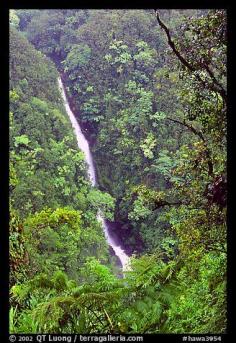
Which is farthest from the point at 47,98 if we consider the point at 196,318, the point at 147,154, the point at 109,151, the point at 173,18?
the point at 196,318

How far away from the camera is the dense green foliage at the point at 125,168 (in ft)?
8.14

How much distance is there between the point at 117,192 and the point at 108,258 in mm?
380

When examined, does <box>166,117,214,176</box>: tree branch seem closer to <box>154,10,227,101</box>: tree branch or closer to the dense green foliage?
the dense green foliage

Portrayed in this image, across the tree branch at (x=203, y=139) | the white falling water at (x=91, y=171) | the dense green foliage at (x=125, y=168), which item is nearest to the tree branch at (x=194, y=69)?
the dense green foliage at (x=125, y=168)

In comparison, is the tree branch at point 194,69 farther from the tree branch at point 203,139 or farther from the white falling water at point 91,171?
the white falling water at point 91,171

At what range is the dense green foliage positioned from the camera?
2.48 meters

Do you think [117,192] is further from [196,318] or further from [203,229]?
[196,318]

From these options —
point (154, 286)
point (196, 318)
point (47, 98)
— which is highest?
point (47, 98)

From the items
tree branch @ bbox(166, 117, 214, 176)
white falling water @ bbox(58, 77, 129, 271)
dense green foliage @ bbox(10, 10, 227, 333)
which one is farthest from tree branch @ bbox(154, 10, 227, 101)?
white falling water @ bbox(58, 77, 129, 271)

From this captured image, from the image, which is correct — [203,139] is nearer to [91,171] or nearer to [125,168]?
[125,168]

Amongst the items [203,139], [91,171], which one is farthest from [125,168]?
[203,139]

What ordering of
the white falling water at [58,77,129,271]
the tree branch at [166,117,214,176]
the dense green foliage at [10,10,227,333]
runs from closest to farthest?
the dense green foliage at [10,10,227,333] < the tree branch at [166,117,214,176] < the white falling water at [58,77,129,271]

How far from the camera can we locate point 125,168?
9.09 ft
